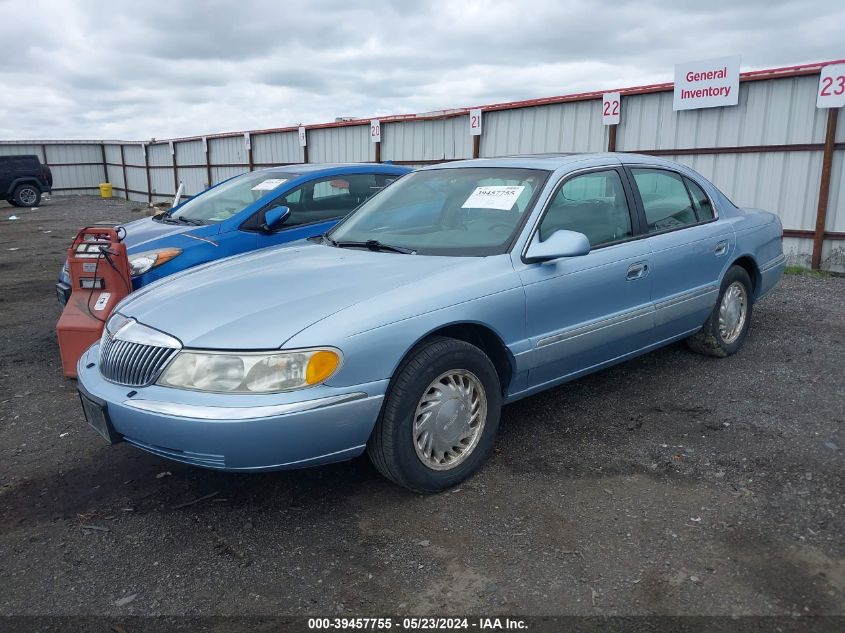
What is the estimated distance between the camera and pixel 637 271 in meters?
4.04

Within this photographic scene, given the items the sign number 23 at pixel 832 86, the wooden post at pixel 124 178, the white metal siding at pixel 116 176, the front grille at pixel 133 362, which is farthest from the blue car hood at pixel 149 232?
the white metal siding at pixel 116 176

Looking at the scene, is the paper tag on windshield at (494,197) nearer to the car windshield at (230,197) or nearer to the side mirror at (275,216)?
the side mirror at (275,216)

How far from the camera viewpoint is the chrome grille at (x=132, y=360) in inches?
114

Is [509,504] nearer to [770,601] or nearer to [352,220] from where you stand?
[770,601]

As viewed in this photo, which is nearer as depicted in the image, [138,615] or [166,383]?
[138,615]

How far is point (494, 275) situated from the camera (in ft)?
10.9

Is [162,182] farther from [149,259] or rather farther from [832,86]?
[832,86]

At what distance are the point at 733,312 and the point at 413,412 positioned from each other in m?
3.24

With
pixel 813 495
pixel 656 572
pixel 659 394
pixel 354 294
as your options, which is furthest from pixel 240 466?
pixel 659 394

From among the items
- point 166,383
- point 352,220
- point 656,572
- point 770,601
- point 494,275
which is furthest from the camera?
point 352,220

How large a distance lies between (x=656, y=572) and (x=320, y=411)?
1.44 m

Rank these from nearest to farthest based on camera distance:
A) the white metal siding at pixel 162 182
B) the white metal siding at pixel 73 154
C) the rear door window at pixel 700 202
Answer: the rear door window at pixel 700 202 → the white metal siding at pixel 162 182 → the white metal siding at pixel 73 154

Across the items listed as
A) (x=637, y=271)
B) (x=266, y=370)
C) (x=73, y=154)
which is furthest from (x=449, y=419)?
(x=73, y=154)

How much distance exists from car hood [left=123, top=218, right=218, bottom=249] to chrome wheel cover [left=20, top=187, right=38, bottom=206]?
A: 2175cm
